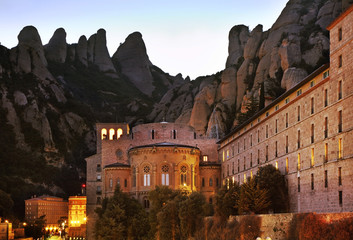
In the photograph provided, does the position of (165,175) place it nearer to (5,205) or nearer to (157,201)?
(157,201)

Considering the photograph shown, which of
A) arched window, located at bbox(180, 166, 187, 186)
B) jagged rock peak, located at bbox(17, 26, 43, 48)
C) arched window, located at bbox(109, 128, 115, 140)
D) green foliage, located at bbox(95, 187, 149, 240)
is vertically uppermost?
jagged rock peak, located at bbox(17, 26, 43, 48)

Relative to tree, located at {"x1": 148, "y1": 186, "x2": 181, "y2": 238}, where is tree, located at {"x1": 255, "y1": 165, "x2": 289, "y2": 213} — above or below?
above

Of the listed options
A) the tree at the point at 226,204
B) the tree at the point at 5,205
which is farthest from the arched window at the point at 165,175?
the tree at the point at 5,205

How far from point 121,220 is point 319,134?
38.4 m

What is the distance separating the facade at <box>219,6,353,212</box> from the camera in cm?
4016

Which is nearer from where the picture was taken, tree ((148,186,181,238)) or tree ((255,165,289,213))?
tree ((255,165,289,213))

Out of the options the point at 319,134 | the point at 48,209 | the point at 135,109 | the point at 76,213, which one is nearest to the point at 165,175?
the point at 319,134

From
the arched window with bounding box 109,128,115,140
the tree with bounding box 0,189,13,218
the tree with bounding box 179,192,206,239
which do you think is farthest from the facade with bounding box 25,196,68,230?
the tree with bounding box 179,192,206,239

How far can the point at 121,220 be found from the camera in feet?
249

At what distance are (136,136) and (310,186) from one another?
55.0m

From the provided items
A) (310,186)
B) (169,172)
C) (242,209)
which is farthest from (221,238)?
(169,172)

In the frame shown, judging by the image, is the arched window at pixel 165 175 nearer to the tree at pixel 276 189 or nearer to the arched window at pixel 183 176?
the arched window at pixel 183 176

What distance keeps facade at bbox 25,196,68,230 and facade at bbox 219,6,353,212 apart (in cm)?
8856

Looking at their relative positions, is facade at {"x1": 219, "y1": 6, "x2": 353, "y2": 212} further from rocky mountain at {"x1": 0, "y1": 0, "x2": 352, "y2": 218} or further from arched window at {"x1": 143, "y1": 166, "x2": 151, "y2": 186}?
rocky mountain at {"x1": 0, "y1": 0, "x2": 352, "y2": 218}
